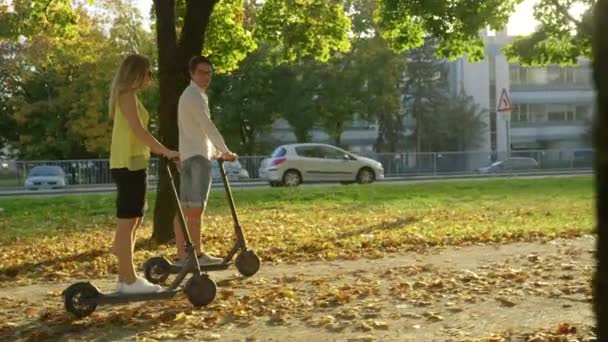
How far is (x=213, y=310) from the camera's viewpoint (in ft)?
18.5

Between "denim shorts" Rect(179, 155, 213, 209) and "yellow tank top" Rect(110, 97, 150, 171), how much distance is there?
1.00 metres

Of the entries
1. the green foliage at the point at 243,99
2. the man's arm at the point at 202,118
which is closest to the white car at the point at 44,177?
the green foliage at the point at 243,99

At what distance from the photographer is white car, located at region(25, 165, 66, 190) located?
34031mm

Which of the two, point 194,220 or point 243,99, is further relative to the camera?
point 243,99

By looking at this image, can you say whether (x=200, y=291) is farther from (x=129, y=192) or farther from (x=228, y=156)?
(x=228, y=156)

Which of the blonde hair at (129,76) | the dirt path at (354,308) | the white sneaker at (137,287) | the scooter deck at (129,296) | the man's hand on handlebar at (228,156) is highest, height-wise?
the blonde hair at (129,76)

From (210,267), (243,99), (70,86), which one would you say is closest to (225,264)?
(210,267)

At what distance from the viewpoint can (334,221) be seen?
1339 centimetres

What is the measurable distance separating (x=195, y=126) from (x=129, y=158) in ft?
3.90

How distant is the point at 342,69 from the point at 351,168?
2197 cm

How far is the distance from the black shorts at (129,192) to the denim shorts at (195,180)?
1083 millimetres

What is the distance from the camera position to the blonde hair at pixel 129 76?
5.72 m

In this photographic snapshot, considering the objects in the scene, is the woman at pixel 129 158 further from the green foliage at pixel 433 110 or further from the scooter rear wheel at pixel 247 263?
the green foliage at pixel 433 110

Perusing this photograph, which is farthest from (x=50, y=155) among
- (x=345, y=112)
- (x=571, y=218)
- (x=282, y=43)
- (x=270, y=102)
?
(x=571, y=218)
